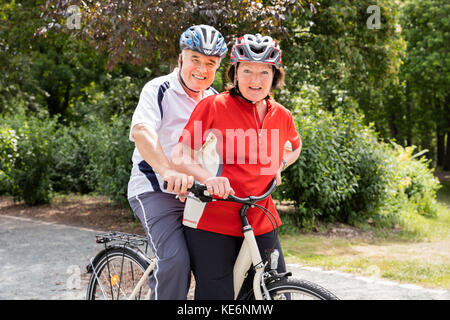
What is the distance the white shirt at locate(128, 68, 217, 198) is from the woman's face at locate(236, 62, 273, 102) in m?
0.45

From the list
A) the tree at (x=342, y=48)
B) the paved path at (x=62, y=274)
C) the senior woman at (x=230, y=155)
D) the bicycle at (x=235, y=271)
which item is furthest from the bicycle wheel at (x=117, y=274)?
the tree at (x=342, y=48)

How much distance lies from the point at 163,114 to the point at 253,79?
589mm

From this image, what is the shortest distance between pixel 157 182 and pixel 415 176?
410 inches

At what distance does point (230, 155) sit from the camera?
254cm

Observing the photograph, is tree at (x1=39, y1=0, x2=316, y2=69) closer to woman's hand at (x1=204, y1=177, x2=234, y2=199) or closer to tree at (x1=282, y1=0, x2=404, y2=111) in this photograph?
woman's hand at (x1=204, y1=177, x2=234, y2=199)

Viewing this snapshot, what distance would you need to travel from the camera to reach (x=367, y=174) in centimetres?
950

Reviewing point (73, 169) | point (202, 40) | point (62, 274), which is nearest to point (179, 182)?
point (202, 40)

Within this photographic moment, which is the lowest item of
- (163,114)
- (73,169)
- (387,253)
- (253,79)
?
(387,253)

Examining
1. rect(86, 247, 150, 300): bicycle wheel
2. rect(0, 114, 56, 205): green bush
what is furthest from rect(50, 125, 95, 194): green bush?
rect(86, 247, 150, 300): bicycle wheel

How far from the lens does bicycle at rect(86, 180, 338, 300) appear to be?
2.41 metres

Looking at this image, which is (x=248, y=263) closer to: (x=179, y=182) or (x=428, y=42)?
(x=179, y=182)
